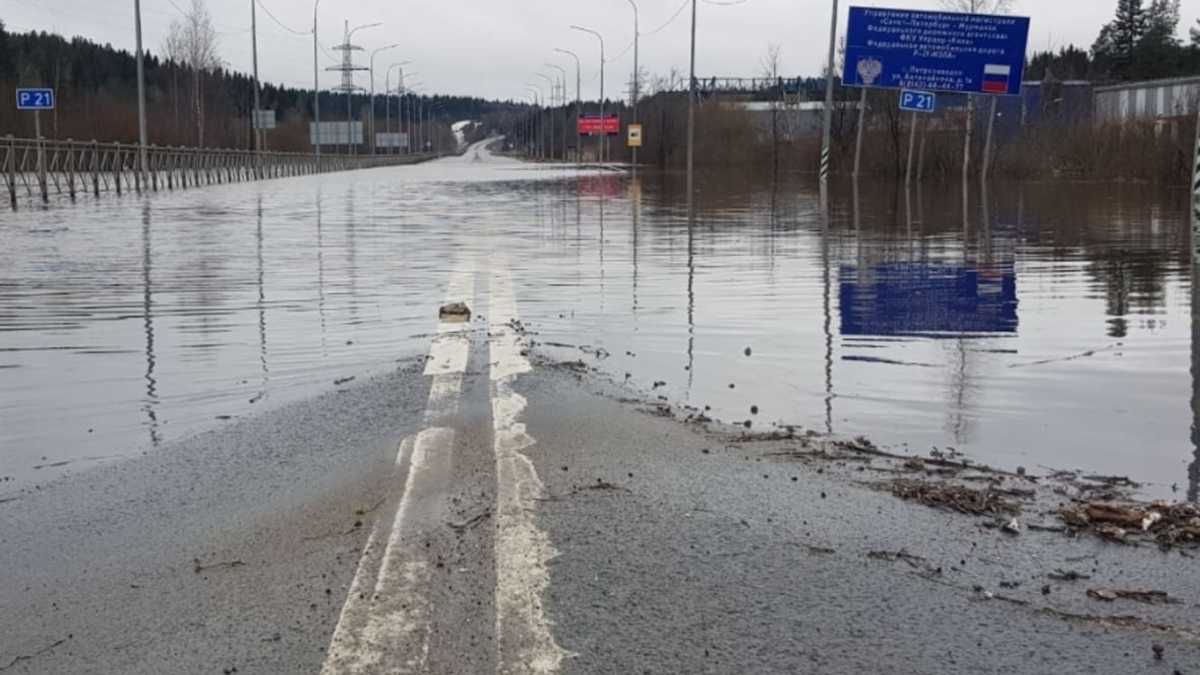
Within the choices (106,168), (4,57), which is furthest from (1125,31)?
(106,168)

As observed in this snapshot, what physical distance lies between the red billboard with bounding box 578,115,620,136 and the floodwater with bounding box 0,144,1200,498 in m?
111

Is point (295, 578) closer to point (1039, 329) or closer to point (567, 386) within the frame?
point (567, 386)

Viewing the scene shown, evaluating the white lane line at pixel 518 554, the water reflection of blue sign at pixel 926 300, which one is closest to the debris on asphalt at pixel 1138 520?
the white lane line at pixel 518 554

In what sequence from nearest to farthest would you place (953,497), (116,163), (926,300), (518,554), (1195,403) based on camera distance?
(518,554)
(953,497)
(1195,403)
(926,300)
(116,163)

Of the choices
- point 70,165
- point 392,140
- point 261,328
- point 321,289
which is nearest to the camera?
point 261,328

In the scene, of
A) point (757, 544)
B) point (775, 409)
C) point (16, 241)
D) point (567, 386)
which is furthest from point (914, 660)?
point (16, 241)

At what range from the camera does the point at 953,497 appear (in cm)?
460

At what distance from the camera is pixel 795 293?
11.6m

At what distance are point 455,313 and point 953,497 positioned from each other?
5607 mm

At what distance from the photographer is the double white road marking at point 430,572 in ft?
10.4

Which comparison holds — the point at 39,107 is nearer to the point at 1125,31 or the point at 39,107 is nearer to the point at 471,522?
the point at 471,522

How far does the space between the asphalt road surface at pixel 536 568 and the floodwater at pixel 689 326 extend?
0.90 metres

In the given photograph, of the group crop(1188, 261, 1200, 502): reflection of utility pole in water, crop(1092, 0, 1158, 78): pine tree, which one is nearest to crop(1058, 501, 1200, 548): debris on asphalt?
crop(1188, 261, 1200, 502): reflection of utility pole in water

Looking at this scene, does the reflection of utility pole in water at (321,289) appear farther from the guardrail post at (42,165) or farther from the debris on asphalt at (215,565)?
the guardrail post at (42,165)
